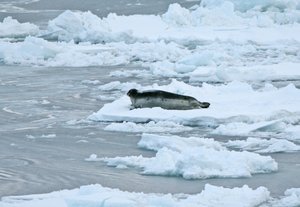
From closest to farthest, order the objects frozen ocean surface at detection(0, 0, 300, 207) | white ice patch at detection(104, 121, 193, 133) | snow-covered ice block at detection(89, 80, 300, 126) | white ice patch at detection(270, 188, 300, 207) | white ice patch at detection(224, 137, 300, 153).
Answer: white ice patch at detection(270, 188, 300, 207) → frozen ocean surface at detection(0, 0, 300, 207) → white ice patch at detection(224, 137, 300, 153) → white ice patch at detection(104, 121, 193, 133) → snow-covered ice block at detection(89, 80, 300, 126)

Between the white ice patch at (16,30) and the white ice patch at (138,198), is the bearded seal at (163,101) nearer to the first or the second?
the white ice patch at (138,198)

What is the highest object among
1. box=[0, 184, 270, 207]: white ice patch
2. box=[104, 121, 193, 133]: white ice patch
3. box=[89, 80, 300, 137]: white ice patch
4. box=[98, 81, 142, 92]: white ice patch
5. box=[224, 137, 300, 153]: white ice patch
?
box=[98, 81, 142, 92]: white ice patch

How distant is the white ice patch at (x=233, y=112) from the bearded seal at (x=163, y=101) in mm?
127

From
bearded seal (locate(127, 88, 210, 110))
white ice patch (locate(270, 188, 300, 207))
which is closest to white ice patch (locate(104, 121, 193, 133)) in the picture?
bearded seal (locate(127, 88, 210, 110))

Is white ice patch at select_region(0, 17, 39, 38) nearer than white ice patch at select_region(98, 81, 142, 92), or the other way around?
white ice patch at select_region(98, 81, 142, 92)

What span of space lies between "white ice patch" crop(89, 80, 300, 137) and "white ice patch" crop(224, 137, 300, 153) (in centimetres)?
49

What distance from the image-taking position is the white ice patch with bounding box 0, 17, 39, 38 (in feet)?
72.9

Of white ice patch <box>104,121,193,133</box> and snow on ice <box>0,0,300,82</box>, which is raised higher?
snow on ice <box>0,0,300,82</box>

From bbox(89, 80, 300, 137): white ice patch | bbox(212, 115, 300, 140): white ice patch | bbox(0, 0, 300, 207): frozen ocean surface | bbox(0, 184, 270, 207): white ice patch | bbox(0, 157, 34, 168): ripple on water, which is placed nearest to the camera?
bbox(0, 184, 270, 207): white ice patch

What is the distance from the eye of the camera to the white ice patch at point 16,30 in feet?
72.9

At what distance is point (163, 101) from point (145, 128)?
81cm

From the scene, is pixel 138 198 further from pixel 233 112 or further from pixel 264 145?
pixel 233 112

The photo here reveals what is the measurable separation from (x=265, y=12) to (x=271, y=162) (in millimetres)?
17702

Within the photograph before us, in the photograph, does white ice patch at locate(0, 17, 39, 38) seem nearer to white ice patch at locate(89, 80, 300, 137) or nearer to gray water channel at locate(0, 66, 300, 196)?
Answer: gray water channel at locate(0, 66, 300, 196)
